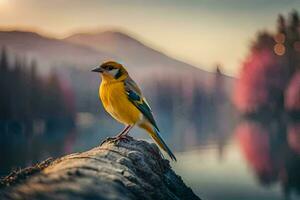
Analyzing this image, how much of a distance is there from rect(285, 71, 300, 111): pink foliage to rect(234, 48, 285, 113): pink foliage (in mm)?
1891

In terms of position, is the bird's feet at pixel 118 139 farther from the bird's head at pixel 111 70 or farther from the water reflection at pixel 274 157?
the water reflection at pixel 274 157

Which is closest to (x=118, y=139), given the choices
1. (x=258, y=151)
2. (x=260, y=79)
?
(x=258, y=151)

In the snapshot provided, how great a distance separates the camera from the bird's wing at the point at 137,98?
9.07 meters

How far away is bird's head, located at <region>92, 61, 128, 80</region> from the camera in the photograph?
8945 mm

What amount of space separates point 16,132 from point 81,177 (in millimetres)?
62384

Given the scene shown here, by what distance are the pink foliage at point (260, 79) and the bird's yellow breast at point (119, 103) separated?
234 feet

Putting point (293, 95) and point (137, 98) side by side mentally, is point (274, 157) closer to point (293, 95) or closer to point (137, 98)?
point (293, 95)

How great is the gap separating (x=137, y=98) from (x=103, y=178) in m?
3.23

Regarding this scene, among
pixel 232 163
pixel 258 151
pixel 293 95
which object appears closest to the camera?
pixel 232 163

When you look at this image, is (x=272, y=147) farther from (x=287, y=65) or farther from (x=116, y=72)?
(x=116, y=72)

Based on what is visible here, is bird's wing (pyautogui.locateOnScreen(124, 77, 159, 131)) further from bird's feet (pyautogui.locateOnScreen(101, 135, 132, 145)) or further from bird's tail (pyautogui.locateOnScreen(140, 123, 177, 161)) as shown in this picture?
bird's feet (pyautogui.locateOnScreen(101, 135, 132, 145))

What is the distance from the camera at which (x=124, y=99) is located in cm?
909

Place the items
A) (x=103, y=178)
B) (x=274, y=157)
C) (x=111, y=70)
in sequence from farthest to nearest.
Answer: (x=274, y=157) < (x=111, y=70) < (x=103, y=178)

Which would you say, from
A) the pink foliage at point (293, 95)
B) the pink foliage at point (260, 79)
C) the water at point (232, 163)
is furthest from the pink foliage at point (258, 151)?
the pink foliage at point (260, 79)
